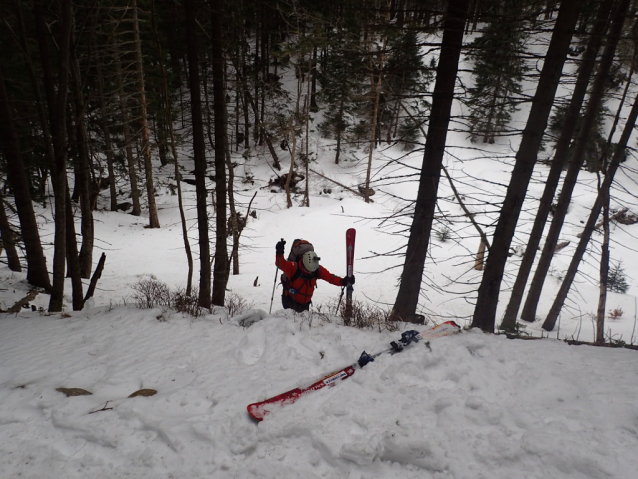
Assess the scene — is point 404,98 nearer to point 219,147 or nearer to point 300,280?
point 300,280

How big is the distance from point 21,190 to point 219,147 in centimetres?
502

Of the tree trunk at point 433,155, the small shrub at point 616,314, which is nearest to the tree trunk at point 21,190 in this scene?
the tree trunk at point 433,155

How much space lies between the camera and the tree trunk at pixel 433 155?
4.74 meters

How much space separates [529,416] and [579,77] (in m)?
7.68

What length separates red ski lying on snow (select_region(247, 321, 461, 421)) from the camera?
2.82 metres

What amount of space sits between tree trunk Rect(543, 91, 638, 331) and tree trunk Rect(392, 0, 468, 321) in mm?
5439

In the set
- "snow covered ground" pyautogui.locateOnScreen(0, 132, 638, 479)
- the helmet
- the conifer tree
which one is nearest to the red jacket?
the helmet

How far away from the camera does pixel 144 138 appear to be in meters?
12.9

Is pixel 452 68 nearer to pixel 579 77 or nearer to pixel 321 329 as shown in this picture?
pixel 579 77

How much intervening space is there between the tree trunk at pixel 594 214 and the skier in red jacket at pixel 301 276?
7.28m

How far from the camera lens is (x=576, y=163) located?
7.82 meters

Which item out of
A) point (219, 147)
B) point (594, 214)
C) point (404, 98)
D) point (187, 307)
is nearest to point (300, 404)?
point (187, 307)

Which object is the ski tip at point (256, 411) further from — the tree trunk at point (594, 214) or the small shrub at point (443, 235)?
the tree trunk at point (594, 214)

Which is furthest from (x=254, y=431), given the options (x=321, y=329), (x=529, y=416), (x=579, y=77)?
(x=579, y=77)
